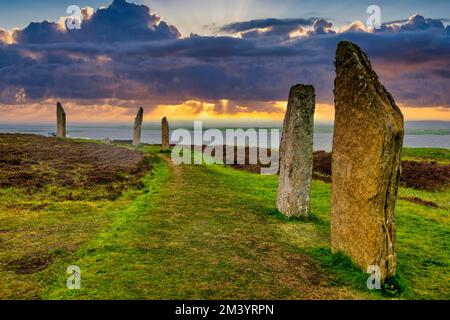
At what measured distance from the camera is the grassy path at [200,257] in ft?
29.6

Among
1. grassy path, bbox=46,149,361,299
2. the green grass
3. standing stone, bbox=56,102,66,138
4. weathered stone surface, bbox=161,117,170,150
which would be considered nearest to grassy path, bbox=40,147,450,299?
grassy path, bbox=46,149,361,299

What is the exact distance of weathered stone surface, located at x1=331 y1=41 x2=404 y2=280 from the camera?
9.61 m

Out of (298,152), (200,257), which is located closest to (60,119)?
(298,152)

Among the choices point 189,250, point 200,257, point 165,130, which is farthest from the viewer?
point 165,130

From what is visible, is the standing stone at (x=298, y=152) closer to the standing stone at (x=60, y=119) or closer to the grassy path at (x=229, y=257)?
the grassy path at (x=229, y=257)

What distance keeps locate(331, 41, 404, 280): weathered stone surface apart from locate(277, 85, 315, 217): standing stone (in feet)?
13.7

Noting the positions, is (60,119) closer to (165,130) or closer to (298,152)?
(165,130)

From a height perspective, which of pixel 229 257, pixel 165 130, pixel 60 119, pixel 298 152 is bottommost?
pixel 229 257

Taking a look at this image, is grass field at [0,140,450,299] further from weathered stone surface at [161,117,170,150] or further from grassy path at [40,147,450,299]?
weathered stone surface at [161,117,170,150]

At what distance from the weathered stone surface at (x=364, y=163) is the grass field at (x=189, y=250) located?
27.7 inches

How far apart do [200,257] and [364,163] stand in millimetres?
4925

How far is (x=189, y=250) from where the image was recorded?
38.8 ft

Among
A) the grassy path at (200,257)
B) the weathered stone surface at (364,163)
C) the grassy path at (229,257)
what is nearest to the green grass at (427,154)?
the grassy path at (229,257)
